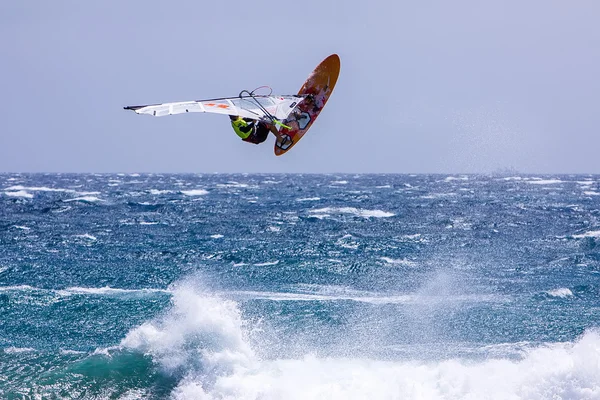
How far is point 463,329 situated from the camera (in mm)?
18156

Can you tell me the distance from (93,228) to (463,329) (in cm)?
2355

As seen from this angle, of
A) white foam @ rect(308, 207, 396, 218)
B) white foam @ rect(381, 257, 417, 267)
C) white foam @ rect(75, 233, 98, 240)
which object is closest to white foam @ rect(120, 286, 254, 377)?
white foam @ rect(381, 257, 417, 267)

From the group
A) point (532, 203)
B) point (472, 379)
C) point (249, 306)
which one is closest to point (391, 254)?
point (249, 306)

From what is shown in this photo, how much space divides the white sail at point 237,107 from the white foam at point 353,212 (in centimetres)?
3065

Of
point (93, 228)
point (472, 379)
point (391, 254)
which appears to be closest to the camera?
point (472, 379)

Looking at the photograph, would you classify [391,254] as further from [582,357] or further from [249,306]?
[582,357]

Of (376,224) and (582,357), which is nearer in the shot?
(582,357)

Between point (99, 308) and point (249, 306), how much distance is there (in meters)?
4.23

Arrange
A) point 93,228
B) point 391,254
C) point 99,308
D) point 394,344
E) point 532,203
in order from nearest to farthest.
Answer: point 394,344
point 99,308
point 391,254
point 93,228
point 532,203

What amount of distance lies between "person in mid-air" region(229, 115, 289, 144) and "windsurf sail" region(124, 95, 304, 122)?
0.72ft

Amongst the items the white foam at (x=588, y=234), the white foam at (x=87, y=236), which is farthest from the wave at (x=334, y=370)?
the white foam at (x=588, y=234)

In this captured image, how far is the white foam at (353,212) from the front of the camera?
45594mm

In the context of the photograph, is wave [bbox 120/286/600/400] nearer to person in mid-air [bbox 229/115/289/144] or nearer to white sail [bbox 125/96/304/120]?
person in mid-air [bbox 229/115/289/144]

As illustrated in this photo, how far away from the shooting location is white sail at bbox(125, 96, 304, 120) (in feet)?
36.9
